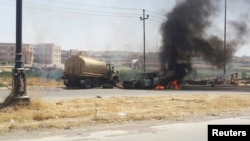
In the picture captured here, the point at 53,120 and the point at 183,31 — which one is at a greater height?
the point at 183,31

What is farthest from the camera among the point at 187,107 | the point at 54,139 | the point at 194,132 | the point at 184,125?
Answer: the point at 187,107

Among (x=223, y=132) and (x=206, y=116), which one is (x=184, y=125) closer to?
(x=206, y=116)

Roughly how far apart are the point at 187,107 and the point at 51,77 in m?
40.2

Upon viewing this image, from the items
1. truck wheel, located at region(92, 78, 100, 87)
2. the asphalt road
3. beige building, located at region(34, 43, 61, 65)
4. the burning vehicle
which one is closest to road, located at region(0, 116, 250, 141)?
the asphalt road

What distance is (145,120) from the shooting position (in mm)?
14016

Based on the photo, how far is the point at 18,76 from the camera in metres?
15.0

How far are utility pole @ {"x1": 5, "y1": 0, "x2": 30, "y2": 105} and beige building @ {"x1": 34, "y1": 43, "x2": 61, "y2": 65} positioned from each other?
324 ft

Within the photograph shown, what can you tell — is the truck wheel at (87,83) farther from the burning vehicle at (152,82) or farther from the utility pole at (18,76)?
the utility pole at (18,76)

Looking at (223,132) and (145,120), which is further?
(145,120)

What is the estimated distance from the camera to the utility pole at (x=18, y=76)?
49.0 feet

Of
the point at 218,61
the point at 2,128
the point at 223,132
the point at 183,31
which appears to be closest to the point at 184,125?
the point at 223,132

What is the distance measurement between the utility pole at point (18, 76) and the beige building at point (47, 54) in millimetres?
98747

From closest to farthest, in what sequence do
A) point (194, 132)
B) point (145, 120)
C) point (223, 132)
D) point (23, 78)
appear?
point (223, 132) → point (194, 132) → point (145, 120) → point (23, 78)

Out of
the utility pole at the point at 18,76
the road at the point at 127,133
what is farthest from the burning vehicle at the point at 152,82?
the road at the point at 127,133
